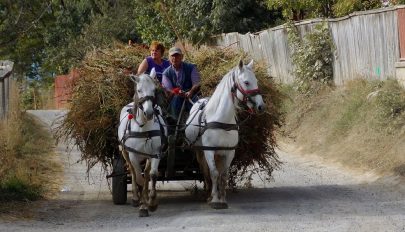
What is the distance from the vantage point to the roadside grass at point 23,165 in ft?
41.1

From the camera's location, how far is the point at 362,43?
69.0ft

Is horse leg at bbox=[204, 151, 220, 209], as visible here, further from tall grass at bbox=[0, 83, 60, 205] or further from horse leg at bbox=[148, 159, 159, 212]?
tall grass at bbox=[0, 83, 60, 205]

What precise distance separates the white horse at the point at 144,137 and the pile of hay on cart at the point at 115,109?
737 millimetres

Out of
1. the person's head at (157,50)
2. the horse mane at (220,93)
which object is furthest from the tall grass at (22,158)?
the horse mane at (220,93)

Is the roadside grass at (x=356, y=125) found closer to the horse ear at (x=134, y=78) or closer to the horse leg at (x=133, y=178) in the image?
the horse leg at (x=133, y=178)

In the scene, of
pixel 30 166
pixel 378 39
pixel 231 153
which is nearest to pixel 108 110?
pixel 231 153

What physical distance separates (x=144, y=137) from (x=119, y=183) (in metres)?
1.38

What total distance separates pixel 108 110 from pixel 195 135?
4.77 ft

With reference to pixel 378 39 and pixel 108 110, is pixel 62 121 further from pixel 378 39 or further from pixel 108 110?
pixel 378 39

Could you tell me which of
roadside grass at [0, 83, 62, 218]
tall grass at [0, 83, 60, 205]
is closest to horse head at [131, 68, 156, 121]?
roadside grass at [0, 83, 62, 218]

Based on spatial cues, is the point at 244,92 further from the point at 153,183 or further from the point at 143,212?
the point at 143,212

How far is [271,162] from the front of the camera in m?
13.1

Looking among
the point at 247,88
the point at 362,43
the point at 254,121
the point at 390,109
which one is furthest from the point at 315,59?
the point at 247,88

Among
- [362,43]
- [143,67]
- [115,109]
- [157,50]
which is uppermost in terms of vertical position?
[362,43]
